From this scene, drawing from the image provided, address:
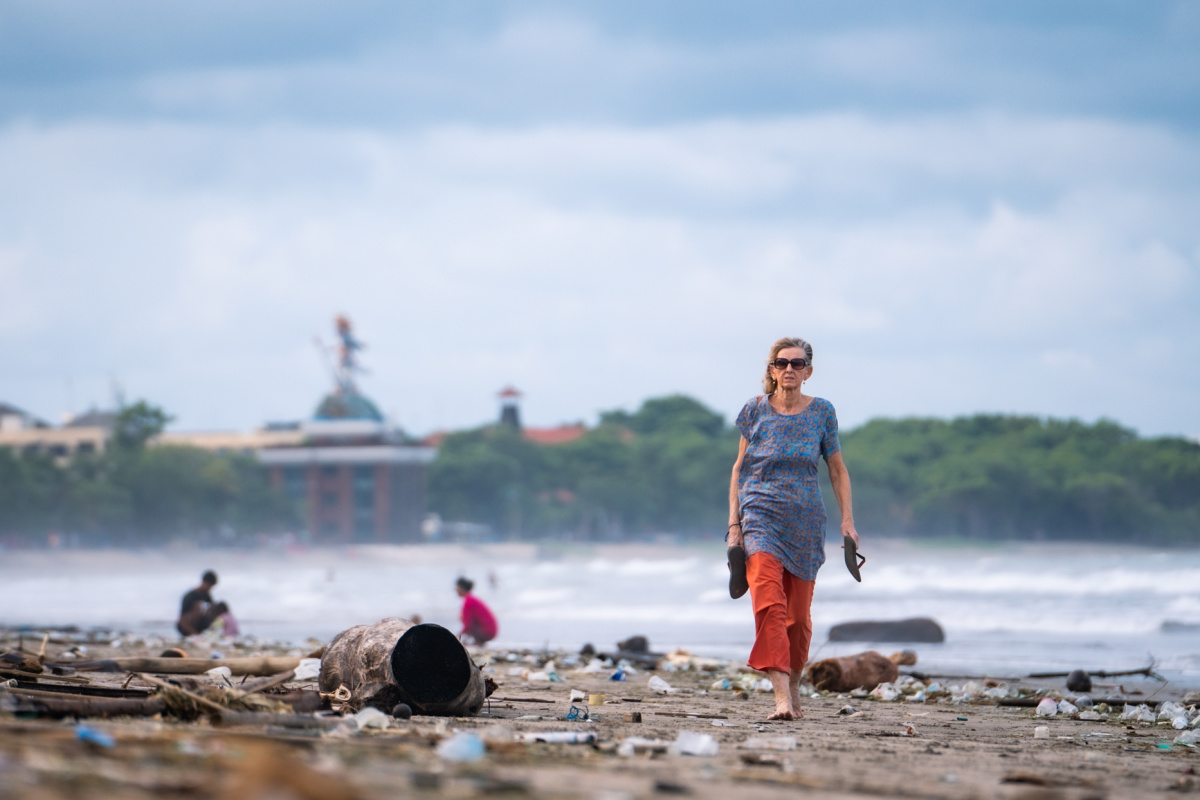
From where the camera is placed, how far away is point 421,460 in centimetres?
8838

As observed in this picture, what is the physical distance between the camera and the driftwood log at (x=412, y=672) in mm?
5016

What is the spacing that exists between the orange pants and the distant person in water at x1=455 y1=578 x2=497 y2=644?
267 inches

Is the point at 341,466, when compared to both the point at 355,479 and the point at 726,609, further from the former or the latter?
the point at 726,609

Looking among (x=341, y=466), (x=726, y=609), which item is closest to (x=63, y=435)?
(x=341, y=466)

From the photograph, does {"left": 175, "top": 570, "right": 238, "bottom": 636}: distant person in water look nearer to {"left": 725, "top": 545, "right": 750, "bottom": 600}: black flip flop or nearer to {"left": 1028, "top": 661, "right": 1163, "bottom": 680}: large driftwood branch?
{"left": 1028, "top": 661, "right": 1163, "bottom": 680}: large driftwood branch

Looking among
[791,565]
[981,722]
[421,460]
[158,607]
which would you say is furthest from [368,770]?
[421,460]

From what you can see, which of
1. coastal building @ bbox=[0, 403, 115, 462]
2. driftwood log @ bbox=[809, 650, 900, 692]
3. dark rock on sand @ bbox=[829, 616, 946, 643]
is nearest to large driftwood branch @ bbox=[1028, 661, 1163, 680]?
driftwood log @ bbox=[809, 650, 900, 692]

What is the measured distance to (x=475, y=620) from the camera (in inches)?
475

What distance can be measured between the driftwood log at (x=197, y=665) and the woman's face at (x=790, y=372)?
3.02 meters

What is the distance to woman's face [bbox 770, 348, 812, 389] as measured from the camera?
5508mm

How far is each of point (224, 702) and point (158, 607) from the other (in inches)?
1099

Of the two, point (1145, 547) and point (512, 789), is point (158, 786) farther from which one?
point (1145, 547)

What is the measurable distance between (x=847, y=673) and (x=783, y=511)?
259 centimetres

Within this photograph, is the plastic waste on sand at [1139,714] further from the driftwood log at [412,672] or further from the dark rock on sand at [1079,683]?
the driftwood log at [412,672]
